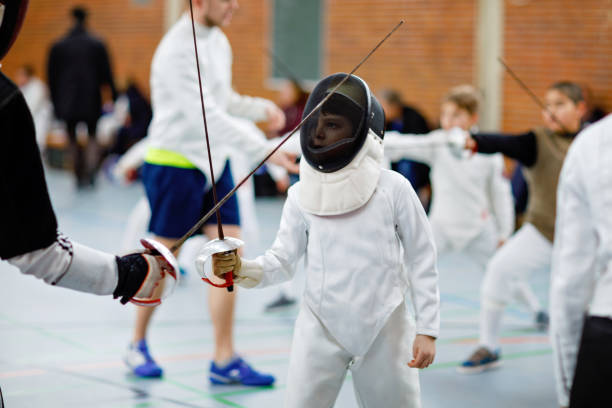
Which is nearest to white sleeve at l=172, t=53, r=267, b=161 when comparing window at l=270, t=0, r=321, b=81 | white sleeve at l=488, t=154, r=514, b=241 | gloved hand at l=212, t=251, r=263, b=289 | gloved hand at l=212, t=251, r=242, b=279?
gloved hand at l=212, t=251, r=263, b=289

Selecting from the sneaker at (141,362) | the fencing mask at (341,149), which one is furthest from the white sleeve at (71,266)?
the sneaker at (141,362)

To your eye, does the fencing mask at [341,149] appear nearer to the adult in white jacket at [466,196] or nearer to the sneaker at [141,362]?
the sneaker at [141,362]

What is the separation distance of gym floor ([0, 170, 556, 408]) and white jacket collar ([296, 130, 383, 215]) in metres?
1.39

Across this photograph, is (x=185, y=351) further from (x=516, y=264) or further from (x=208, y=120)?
(x=516, y=264)

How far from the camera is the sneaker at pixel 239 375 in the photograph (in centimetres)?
364

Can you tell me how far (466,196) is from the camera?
4.70 metres

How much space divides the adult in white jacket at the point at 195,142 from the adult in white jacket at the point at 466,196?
1369 mm

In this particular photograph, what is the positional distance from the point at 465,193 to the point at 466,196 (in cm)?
3

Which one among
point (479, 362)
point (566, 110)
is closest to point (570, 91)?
point (566, 110)

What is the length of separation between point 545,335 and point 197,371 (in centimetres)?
210

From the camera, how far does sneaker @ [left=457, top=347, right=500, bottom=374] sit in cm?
402

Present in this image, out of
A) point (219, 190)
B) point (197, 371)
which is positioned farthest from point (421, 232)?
point (197, 371)

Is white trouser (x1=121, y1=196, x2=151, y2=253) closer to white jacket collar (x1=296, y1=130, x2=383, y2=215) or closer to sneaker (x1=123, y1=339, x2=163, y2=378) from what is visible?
sneaker (x1=123, y1=339, x2=163, y2=378)

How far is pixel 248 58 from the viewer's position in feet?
39.5
